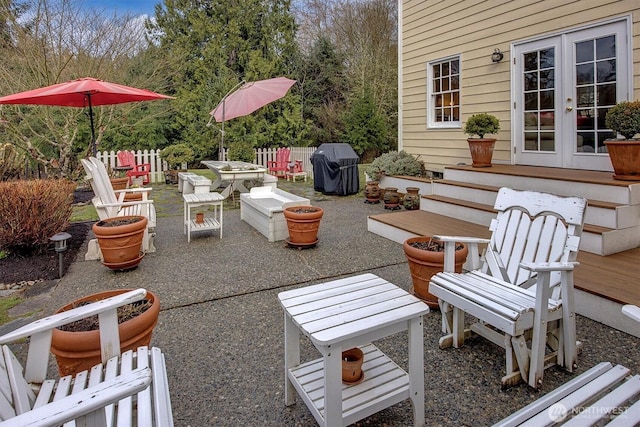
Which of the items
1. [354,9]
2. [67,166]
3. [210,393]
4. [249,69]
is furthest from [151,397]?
[354,9]

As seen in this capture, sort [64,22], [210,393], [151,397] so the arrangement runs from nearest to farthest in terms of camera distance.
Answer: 1. [151,397]
2. [210,393]
3. [64,22]

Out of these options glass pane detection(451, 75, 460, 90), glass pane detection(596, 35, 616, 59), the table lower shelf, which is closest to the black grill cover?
glass pane detection(451, 75, 460, 90)

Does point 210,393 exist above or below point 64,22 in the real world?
below

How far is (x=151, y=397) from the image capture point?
1491mm

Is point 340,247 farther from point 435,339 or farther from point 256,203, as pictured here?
point 435,339

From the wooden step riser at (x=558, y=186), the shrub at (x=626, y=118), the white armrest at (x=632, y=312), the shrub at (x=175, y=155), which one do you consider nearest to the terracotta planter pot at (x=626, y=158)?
the shrub at (x=626, y=118)

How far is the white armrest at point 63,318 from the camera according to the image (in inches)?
62.2

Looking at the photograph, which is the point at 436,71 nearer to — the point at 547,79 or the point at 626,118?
the point at 547,79

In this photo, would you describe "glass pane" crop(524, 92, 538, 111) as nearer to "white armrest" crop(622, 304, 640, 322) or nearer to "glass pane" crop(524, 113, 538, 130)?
"glass pane" crop(524, 113, 538, 130)

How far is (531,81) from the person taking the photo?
606 cm

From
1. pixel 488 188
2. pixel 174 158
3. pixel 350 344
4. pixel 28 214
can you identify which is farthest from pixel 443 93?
pixel 174 158

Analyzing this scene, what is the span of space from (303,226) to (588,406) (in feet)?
11.6

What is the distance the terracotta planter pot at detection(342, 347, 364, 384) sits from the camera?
76.5 inches

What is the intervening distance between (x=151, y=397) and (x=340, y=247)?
11.5 ft
